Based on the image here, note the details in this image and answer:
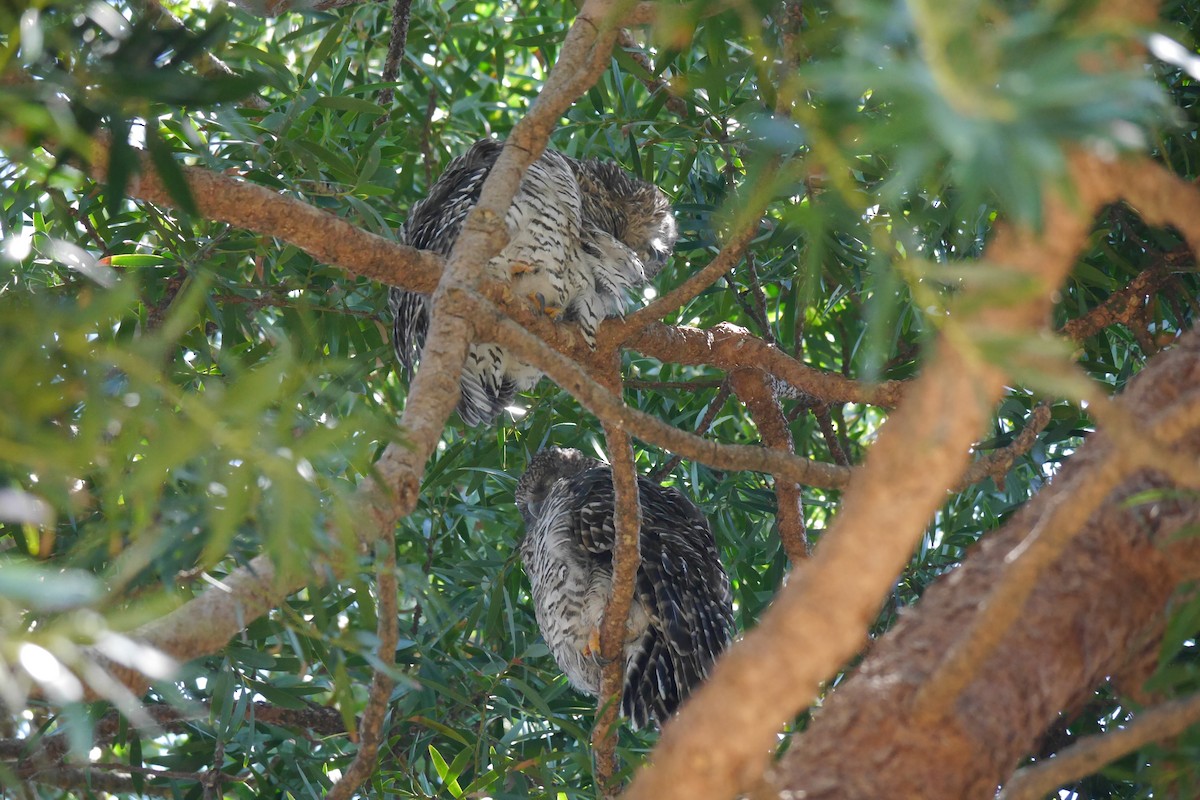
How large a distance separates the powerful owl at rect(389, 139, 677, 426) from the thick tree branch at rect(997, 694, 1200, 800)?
1.82 meters

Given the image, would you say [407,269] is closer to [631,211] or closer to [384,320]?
[384,320]

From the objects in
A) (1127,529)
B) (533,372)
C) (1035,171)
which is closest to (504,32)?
(533,372)

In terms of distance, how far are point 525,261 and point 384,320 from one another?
1.43 ft

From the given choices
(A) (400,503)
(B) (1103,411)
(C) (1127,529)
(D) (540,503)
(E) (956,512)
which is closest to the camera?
(B) (1103,411)

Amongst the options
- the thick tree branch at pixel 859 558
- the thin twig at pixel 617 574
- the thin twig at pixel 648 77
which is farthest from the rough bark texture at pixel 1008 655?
the thin twig at pixel 648 77

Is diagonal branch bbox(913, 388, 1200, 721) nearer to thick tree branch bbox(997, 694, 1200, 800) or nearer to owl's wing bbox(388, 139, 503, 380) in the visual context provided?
thick tree branch bbox(997, 694, 1200, 800)

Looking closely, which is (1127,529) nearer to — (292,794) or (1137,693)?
(1137,693)

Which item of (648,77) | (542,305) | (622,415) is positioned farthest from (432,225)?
(622,415)

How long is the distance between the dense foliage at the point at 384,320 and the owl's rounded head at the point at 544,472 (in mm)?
99

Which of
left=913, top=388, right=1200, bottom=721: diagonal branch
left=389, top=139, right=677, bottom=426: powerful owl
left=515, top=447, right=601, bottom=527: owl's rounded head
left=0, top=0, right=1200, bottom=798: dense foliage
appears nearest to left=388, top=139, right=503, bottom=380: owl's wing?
left=389, top=139, right=677, bottom=426: powerful owl

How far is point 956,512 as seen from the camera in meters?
3.13

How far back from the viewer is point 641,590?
3057 millimetres

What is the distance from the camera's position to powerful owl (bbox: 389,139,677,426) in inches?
117

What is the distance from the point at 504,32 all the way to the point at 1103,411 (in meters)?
3.79
